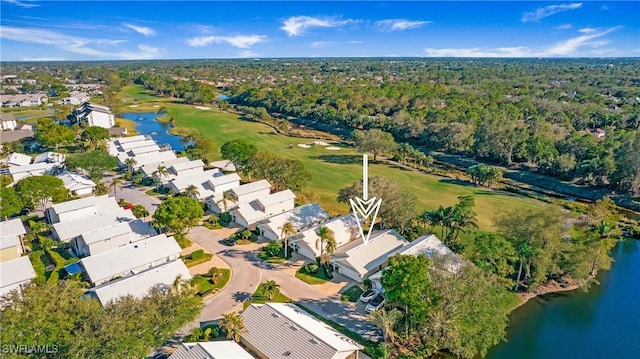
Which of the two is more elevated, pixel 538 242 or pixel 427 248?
pixel 538 242

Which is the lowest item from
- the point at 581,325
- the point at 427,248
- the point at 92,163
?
the point at 581,325

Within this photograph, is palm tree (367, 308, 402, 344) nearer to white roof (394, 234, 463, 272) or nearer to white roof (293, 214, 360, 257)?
white roof (394, 234, 463, 272)

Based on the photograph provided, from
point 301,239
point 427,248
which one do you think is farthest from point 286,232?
point 427,248

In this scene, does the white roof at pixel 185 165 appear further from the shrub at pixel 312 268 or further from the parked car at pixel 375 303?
the parked car at pixel 375 303

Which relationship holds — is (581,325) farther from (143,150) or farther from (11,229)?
(143,150)

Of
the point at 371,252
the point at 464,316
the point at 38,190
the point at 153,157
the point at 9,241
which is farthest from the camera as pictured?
the point at 153,157

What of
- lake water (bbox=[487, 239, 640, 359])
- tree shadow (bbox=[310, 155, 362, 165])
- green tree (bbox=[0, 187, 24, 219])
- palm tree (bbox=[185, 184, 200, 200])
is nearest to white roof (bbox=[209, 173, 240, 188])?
palm tree (bbox=[185, 184, 200, 200])
